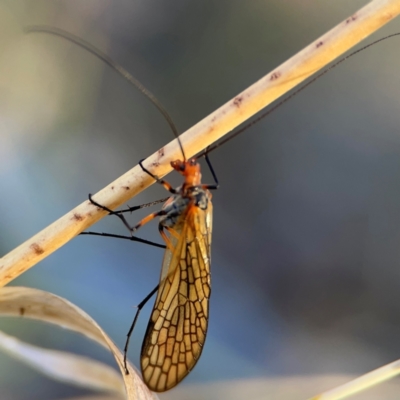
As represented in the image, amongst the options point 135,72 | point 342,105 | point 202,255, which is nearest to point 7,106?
point 135,72

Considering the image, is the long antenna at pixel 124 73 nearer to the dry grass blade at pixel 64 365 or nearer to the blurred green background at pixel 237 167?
the blurred green background at pixel 237 167

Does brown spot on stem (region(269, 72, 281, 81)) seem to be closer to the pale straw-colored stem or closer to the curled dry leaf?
the pale straw-colored stem

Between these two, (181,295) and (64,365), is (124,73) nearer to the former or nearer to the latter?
(181,295)

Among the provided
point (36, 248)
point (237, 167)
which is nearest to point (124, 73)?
point (36, 248)

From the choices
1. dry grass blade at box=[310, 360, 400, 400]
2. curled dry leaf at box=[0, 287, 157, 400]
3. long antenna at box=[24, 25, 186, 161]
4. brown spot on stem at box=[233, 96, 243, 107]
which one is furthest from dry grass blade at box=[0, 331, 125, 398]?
brown spot on stem at box=[233, 96, 243, 107]

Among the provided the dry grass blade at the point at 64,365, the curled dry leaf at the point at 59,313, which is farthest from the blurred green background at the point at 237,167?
the curled dry leaf at the point at 59,313

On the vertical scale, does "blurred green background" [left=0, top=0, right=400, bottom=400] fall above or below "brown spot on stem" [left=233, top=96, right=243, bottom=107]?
above

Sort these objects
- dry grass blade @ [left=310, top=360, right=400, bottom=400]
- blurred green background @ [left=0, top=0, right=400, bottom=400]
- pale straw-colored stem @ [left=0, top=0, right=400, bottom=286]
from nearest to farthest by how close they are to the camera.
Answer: pale straw-colored stem @ [left=0, top=0, right=400, bottom=286], dry grass blade @ [left=310, top=360, right=400, bottom=400], blurred green background @ [left=0, top=0, right=400, bottom=400]
